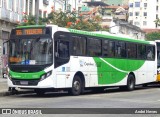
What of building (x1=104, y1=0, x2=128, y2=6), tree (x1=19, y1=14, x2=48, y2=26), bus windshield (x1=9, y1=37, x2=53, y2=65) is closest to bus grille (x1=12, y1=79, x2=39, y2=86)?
bus windshield (x1=9, y1=37, x2=53, y2=65)

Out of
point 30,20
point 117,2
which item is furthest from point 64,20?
point 117,2

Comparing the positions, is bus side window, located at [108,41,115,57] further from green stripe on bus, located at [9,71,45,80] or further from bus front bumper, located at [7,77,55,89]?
green stripe on bus, located at [9,71,45,80]

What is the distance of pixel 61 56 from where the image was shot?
69.7 feet

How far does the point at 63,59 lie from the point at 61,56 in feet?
0.65

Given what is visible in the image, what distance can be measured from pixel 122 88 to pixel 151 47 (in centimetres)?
405

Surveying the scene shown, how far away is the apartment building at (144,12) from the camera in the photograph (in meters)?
145

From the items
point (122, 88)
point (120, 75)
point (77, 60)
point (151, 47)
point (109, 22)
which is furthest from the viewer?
point (109, 22)

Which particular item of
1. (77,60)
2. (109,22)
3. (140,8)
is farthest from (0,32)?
(140,8)

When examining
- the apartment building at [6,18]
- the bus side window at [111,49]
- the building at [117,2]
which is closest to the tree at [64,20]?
the apartment building at [6,18]

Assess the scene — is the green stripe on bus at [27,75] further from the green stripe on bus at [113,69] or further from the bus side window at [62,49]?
the green stripe on bus at [113,69]

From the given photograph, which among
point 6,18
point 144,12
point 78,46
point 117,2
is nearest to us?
point 78,46

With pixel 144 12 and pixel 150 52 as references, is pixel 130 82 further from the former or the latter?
pixel 144 12

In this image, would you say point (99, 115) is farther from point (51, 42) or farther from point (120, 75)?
point (120, 75)

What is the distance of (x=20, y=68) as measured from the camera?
2081 cm
